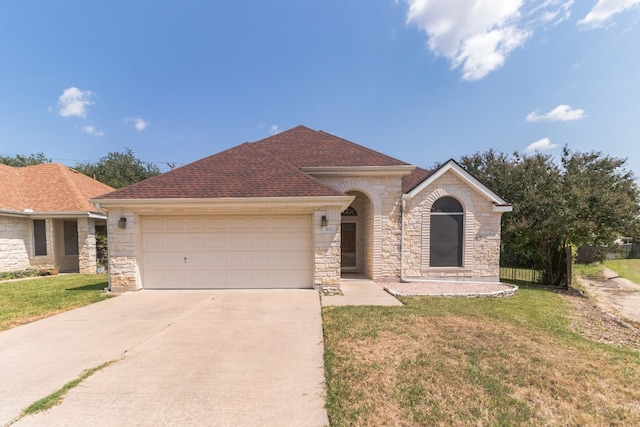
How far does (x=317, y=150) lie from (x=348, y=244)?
4.40 meters

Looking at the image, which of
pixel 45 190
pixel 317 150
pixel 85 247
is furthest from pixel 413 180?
pixel 45 190

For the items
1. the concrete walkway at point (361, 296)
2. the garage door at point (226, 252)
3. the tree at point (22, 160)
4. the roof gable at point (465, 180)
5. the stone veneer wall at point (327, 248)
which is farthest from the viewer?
the tree at point (22, 160)

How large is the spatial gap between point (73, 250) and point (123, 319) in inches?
463

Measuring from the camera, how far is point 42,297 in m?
7.73

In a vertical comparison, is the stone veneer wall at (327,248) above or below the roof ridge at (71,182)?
below

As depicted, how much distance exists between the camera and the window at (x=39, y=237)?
12.8 m

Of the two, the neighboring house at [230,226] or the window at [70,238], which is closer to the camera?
the neighboring house at [230,226]

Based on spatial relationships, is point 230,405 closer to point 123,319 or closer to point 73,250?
point 123,319

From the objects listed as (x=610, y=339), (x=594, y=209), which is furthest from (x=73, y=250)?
(x=594, y=209)

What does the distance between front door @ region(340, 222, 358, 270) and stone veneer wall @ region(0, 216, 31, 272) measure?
1464 centimetres

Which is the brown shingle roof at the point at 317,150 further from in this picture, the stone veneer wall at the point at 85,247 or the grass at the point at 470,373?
the stone veneer wall at the point at 85,247

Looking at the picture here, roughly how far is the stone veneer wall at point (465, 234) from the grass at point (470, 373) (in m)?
4.23

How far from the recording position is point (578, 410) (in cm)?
289

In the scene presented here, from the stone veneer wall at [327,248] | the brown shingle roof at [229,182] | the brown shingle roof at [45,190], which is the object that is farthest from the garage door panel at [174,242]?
the brown shingle roof at [45,190]
